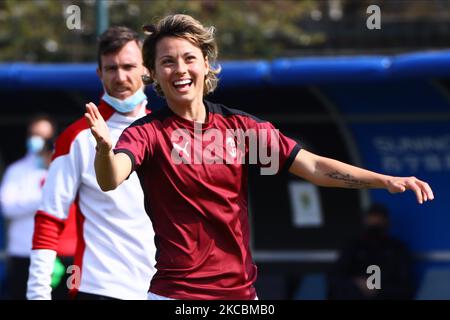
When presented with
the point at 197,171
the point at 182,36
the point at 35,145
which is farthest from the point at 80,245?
the point at 35,145

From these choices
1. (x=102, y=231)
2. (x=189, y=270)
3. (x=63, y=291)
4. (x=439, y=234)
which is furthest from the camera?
(x=439, y=234)

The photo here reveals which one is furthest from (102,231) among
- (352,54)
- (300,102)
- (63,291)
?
(352,54)

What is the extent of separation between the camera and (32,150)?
8375 millimetres

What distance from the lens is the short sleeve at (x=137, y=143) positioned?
12.6 ft

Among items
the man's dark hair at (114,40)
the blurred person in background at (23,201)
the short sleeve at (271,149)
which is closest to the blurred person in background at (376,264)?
the blurred person in background at (23,201)

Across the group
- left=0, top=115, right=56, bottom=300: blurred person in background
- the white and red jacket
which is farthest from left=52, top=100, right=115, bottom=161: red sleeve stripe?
left=0, top=115, right=56, bottom=300: blurred person in background

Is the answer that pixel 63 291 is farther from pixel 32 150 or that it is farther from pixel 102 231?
pixel 102 231

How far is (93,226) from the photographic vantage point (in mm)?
5102

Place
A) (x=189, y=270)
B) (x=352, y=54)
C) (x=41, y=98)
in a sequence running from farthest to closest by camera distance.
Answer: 1. (x=352, y=54)
2. (x=41, y=98)
3. (x=189, y=270)

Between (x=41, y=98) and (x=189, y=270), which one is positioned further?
(x=41, y=98)

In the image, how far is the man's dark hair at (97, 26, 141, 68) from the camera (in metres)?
5.25

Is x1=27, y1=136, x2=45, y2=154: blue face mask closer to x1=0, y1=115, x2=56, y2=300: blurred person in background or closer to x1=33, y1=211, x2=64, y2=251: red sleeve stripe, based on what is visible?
x1=0, y1=115, x2=56, y2=300: blurred person in background

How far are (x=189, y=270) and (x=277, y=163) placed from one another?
551 millimetres

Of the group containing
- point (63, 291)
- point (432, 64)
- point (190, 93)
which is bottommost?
point (63, 291)
